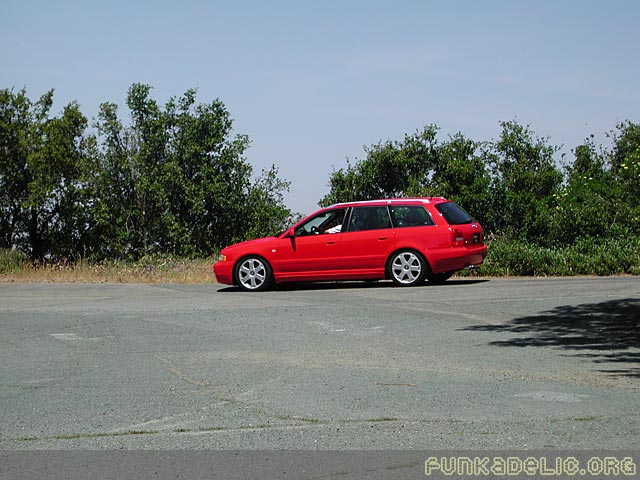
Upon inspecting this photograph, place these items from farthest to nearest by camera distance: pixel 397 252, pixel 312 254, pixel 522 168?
pixel 522 168 → pixel 312 254 → pixel 397 252

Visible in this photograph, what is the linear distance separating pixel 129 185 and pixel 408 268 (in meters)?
21.0

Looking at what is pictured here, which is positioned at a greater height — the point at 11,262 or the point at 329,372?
the point at 11,262

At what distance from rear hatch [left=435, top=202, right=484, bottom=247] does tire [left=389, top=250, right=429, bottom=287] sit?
2.33 feet

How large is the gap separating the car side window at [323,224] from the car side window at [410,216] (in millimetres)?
1062

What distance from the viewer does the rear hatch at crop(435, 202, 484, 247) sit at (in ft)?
57.3

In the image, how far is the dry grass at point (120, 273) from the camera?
843 inches

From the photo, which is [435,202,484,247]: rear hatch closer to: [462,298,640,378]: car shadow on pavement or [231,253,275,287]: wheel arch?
[231,253,275,287]: wheel arch

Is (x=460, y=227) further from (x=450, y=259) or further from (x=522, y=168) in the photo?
(x=522, y=168)

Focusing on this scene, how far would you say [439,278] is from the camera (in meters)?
18.9

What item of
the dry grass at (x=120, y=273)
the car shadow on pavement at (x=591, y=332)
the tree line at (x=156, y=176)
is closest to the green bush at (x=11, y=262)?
the dry grass at (x=120, y=273)

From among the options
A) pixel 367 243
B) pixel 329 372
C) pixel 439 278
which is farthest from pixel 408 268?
pixel 329 372

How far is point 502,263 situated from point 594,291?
484 cm

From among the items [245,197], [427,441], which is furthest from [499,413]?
[245,197]

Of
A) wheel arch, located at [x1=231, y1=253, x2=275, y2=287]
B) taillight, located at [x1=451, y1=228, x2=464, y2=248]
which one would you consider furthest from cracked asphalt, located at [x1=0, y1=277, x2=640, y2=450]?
wheel arch, located at [x1=231, y1=253, x2=275, y2=287]
